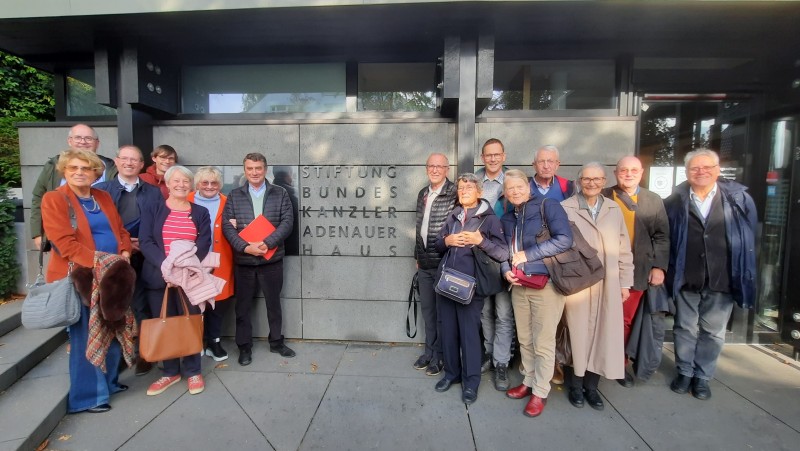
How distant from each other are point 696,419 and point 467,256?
7.16 feet

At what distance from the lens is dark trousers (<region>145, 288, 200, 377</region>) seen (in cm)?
312

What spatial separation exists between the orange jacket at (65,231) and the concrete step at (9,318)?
1649 millimetres

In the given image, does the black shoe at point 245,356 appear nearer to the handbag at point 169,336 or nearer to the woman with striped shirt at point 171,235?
the woman with striped shirt at point 171,235

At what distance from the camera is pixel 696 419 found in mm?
2861

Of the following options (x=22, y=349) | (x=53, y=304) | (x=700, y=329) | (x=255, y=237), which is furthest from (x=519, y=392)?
(x=22, y=349)

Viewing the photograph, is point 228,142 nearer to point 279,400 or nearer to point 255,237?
point 255,237

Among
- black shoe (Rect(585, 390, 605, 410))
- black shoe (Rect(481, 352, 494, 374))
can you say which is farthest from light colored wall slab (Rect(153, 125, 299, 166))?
black shoe (Rect(585, 390, 605, 410))

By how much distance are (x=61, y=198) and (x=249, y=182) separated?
4.64 feet

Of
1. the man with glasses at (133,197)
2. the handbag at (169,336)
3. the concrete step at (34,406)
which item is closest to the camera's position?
the concrete step at (34,406)

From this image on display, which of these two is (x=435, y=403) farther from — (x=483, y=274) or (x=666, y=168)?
(x=666, y=168)

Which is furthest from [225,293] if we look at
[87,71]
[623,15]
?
[623,15]

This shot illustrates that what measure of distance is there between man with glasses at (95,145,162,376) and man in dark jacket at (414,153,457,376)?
246 centimetres

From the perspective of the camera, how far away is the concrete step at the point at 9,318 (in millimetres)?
3650

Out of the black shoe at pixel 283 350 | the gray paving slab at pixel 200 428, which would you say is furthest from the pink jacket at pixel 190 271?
the black shoe at pixel 283 350
